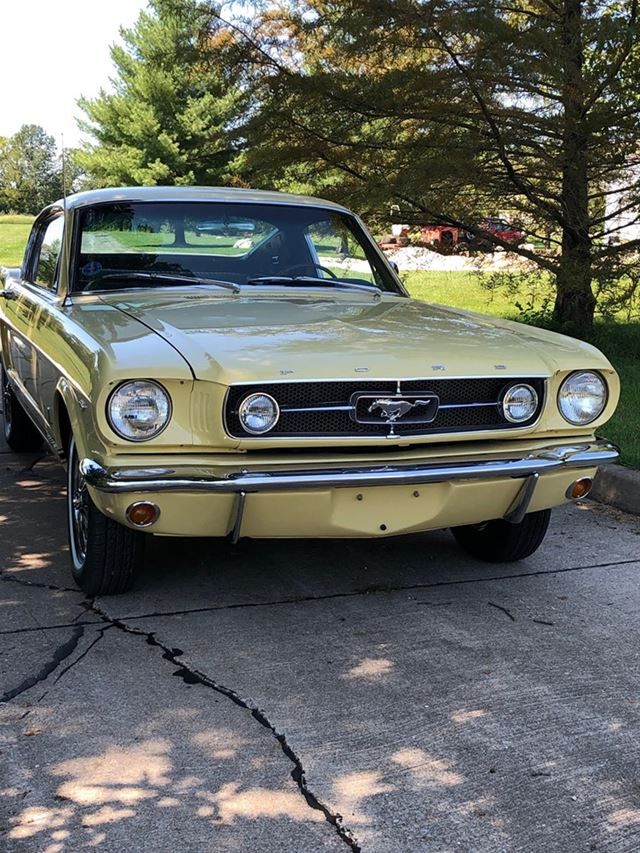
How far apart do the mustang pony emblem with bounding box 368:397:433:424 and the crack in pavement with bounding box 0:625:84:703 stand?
1.39m

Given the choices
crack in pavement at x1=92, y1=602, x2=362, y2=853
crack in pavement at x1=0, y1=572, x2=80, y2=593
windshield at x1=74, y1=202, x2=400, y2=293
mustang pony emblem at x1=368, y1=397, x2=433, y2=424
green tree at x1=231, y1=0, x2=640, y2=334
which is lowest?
crack in pavement at x1=92, y1=602, x2=362, y2=853

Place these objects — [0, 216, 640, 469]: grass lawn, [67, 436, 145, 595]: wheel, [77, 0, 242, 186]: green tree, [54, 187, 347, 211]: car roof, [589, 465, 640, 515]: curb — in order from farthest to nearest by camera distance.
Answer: [77, 0, 242, 186]: green tree → [0, 216, 640, 469]: grass lawn → [589, 465, 640, 515]: curb → [54, 187, 347, 211]: car roof → [67, 436, 145, 595]: wheel

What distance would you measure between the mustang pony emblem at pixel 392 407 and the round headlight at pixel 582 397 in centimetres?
72

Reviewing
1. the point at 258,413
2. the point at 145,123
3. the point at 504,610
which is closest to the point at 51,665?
the point at 258,413

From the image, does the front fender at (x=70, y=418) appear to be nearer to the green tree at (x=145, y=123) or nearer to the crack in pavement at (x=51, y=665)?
the crack in pavement at (x=51, y=665)

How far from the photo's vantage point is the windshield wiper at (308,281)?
16.3 feet

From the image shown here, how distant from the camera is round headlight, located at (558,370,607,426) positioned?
400 centimetres

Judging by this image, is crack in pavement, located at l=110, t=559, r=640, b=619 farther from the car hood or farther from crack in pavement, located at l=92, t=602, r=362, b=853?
the car hood

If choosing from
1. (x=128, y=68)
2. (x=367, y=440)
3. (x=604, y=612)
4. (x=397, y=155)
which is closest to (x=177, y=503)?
(x=367, y=440)

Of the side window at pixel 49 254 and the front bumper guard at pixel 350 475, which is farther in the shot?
the side window at pixel 49 254

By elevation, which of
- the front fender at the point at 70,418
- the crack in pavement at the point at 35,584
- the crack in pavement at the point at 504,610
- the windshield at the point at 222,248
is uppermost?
the windshield at the point at 222,248

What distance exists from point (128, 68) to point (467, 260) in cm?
2962

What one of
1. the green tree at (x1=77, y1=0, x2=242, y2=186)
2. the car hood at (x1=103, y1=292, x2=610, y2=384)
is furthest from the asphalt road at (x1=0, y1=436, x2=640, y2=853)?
the green tree at (x1=77, y1=0, x2=242, y2=186)

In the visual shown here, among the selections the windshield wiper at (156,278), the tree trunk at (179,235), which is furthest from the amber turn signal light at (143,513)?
the tree trunk at (179,235)
